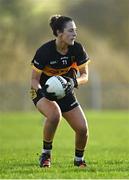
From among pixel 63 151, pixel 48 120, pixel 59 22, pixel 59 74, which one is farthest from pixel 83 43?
pixel 48 120

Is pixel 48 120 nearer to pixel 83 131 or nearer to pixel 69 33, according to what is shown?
pixel 83 131

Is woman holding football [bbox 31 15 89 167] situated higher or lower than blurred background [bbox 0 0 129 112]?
lower

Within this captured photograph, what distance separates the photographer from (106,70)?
5506 cm

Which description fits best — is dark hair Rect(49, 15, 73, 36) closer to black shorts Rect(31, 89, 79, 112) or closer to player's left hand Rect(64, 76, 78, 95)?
player's left hand Rect(64, 76, 78, 95)

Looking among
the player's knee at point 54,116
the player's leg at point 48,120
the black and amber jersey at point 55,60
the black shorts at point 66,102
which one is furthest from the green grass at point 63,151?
the black and amber jersey at point 55,60

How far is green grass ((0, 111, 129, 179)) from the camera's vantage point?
9922 mm

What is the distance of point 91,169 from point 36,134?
49.5ft

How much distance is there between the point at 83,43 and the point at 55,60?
43.6 meters

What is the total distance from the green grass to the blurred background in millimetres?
13976

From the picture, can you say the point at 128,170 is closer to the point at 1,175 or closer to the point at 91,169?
the point at 91,169

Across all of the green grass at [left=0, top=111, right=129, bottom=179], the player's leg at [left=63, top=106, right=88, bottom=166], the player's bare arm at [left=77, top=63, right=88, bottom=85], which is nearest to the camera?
the green grass at [left=0, top=111, right=129, bottom=179]

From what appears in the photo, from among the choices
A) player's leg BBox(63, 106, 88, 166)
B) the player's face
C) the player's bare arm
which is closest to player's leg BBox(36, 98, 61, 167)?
player's leg BBox(63, 106, 88, 166)

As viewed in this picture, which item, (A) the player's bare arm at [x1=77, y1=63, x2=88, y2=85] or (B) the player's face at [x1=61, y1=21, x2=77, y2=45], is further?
(A) the player's bare arm at [x1=77, y1=63, x2=88, y2=85]

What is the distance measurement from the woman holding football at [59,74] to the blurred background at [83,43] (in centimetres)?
3227
